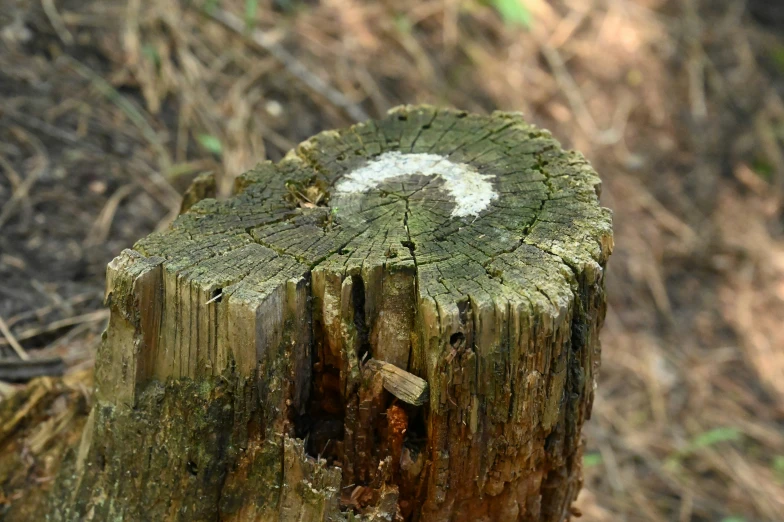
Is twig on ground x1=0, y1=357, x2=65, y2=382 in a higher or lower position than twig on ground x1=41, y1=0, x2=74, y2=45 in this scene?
lower

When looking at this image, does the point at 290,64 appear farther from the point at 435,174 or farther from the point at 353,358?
the point at 353,358

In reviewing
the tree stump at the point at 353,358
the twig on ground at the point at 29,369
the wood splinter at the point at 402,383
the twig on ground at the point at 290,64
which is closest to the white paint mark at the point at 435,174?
the tree stump at the point at 353,358

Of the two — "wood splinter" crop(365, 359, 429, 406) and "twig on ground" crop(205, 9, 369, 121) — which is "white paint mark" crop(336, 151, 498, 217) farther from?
"twig on ground" crop(205, 9, 369, 121)

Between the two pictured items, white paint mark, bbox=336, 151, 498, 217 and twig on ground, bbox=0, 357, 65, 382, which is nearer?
white paint mark, bbox=336, 151, 498, 217

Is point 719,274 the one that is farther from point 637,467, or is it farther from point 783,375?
point 637,467

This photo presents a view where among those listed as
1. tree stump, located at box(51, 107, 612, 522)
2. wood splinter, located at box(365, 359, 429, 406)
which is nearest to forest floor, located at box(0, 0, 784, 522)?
tree stump, located at box(51, 107, 612, 522)

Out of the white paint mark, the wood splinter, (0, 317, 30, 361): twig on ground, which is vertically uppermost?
the white paint mark

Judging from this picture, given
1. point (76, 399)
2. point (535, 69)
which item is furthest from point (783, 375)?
point (76, 399)
